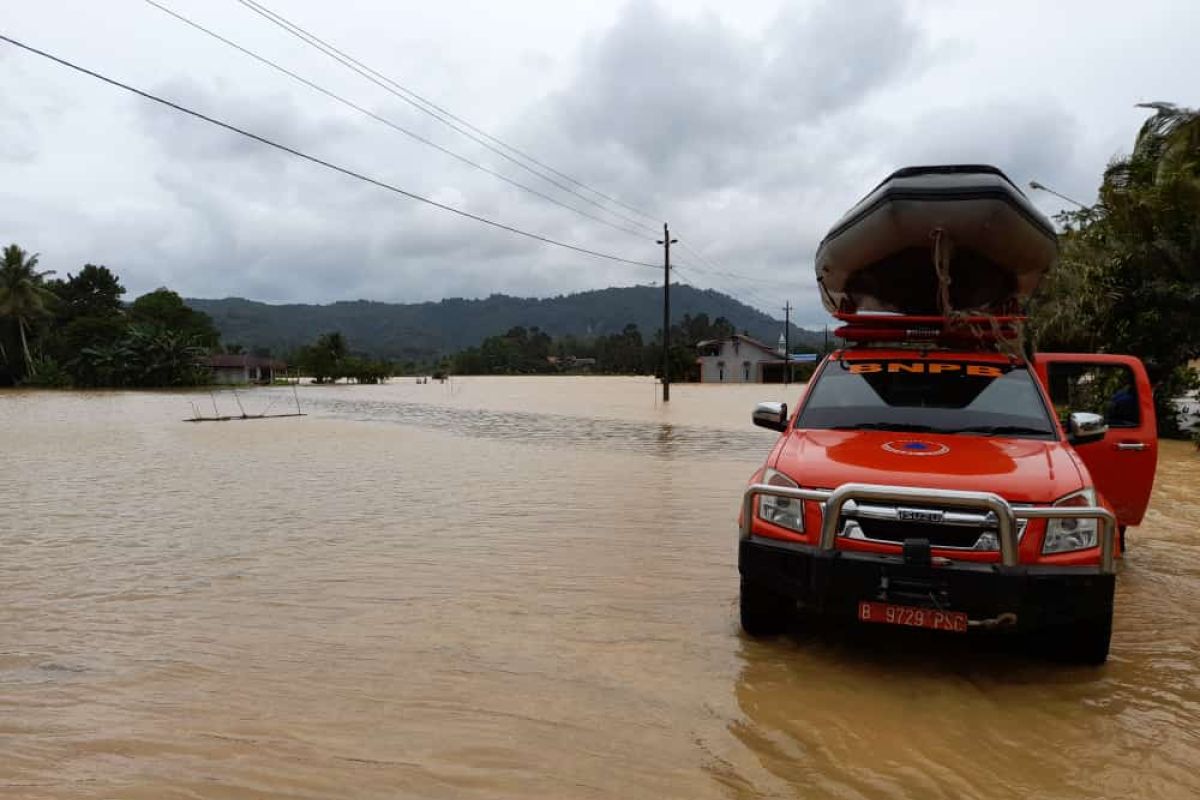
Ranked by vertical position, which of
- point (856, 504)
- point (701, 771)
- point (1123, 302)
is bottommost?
point (701, 771)

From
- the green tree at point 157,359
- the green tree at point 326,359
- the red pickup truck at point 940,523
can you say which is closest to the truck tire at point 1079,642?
the red pickup truck at point 940,523

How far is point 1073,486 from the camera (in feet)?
13.8

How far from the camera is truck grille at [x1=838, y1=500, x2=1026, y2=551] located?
13.2 feet

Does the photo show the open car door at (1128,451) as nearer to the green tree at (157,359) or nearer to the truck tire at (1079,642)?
the truck tire at (1079,642)

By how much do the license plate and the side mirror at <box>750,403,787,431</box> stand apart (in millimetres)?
1748

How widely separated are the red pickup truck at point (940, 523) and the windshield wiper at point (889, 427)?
0.04ft

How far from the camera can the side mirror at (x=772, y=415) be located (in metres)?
5.65

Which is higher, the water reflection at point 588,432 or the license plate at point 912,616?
the license plate at point 912,616

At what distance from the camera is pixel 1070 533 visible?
411cm

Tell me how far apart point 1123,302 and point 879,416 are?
16.0 meters

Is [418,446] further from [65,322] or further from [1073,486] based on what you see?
[65,322]

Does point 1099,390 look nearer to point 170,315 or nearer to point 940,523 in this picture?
point 940,523

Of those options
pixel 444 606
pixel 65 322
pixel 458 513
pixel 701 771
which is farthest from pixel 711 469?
pixel 65 322

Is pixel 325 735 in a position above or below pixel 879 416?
below
